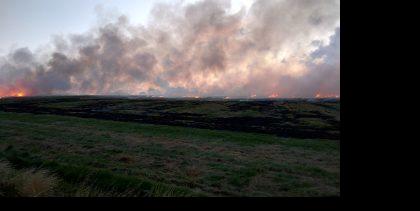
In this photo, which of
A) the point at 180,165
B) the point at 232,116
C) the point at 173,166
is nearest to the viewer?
the point at 173,166

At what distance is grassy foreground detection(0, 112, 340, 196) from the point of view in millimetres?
10703

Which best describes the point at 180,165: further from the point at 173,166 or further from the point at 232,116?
the point at 232,116

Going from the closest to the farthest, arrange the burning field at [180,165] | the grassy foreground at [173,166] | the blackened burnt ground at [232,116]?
the grassy foreground at [173,166] → the burning field at [180,165] → the blackened burnt ground at [232,116]

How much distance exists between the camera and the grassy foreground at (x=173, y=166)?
10703mm

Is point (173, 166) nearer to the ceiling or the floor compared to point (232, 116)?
nearer to the floor

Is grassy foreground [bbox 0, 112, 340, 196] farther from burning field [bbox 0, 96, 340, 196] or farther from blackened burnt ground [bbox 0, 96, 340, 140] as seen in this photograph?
blackened burnt ground [bbox 0, 96, 340, 140]

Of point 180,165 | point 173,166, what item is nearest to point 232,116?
point 180,165

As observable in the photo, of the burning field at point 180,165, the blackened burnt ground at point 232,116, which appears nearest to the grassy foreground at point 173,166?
the burning field at point 180,165

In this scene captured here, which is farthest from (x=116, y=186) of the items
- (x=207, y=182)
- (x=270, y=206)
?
(x=270, y=206)

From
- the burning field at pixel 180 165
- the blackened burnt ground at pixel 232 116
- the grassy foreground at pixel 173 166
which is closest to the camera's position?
the grassy foreground at pixel 173 166

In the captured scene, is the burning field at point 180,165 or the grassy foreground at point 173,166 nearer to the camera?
the grassy foreground at point 173,166

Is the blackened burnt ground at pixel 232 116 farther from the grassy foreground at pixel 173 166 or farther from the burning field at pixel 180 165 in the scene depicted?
the grassy foreground at pixel 173 166

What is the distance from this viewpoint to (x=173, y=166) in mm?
15758
